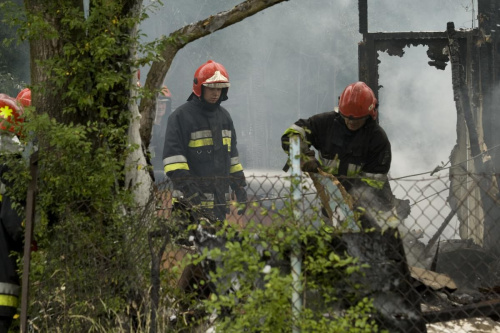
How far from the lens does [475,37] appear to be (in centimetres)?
915

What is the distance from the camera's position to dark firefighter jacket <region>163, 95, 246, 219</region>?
805 cm

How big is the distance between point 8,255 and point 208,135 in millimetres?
3496

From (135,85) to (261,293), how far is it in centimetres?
194

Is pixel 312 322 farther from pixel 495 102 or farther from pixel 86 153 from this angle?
pixel 495 102

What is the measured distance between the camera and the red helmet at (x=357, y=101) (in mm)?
6723

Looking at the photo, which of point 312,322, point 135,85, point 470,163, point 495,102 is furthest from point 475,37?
point 312,322

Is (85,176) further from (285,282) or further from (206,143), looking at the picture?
(206,143)

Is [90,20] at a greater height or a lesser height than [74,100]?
greater

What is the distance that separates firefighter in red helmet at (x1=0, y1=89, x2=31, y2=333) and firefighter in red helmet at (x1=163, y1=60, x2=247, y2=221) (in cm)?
286

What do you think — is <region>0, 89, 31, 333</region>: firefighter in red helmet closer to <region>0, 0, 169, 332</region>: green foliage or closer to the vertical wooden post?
<region>0, 0, 169, 332</region>: green foliage

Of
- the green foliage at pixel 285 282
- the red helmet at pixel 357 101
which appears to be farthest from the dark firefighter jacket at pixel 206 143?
the green foliage at pixel 285 282

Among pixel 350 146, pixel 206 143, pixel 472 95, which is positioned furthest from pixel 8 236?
pixel 472 95

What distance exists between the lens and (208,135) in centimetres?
828

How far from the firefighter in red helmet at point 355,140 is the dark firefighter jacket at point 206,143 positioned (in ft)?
Answer: 4.33
